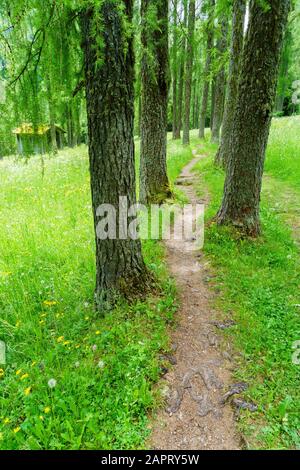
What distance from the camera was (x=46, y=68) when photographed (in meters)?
2.92

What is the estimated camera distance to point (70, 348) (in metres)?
3.33

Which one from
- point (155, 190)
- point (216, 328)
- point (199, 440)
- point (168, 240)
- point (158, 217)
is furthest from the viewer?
point (155, 190)

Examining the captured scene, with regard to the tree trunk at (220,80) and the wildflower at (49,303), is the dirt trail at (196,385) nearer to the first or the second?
the wildflower at (49,303)

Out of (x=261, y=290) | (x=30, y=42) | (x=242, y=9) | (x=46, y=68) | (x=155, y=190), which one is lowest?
(x=261, y=290)

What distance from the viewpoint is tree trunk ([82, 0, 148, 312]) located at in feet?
9.36

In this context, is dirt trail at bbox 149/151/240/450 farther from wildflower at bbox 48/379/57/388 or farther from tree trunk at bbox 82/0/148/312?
wildflower at bbox 48/379/57/388

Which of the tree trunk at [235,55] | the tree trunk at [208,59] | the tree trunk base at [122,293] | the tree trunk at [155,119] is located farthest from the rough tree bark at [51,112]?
the tree trunk at [235,55]

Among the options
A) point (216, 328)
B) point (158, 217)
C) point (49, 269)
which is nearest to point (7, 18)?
point (49, 269)

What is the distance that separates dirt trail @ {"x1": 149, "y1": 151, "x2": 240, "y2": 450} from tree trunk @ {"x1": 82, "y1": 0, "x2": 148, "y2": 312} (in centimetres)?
85

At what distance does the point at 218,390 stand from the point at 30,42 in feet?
12.9

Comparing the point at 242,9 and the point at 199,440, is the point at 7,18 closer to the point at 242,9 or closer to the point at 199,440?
the point at 199,440

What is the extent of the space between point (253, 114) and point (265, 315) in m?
3.40

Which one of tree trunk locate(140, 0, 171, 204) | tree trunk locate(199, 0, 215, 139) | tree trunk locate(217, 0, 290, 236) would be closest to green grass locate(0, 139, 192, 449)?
tree trunk locate(217, 0, 290, 236)

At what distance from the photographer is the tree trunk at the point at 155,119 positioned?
634 centimetres
